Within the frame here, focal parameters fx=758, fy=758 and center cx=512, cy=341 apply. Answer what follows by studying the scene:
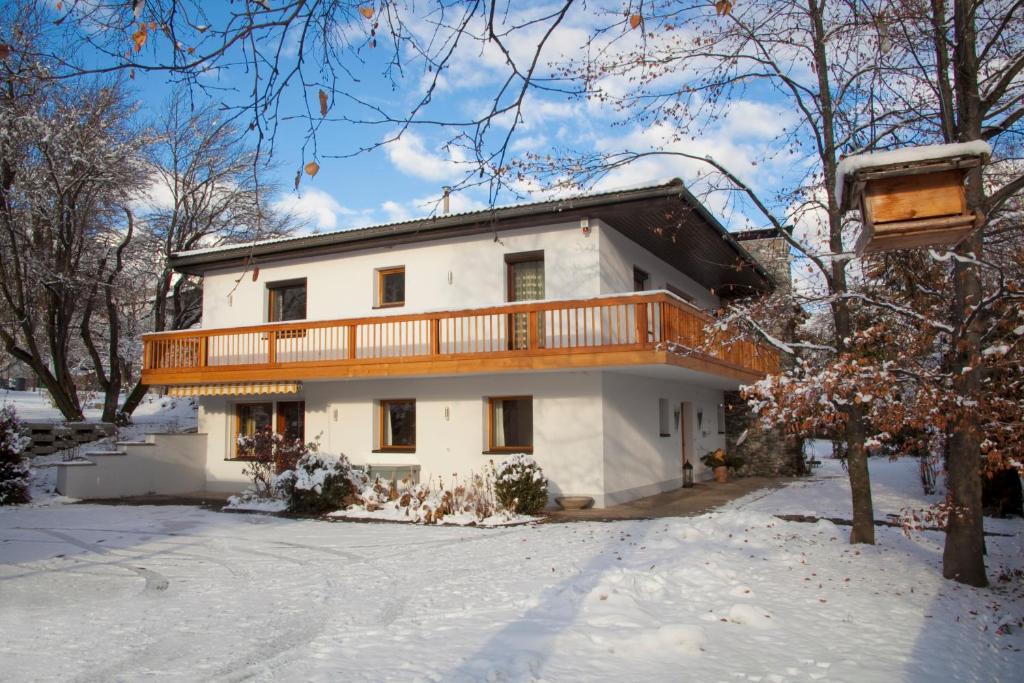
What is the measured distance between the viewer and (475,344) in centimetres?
1540

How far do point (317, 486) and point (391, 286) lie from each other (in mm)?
5501

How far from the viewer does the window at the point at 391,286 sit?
17797mm

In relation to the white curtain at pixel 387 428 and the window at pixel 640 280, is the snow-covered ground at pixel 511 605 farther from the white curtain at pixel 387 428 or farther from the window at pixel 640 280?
the window at pixel 640 280

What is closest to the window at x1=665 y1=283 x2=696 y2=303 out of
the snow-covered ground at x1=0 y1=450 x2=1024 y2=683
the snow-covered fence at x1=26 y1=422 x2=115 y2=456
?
the snow-covered ground at x1=0 y1=450 x2=1024 y2=683

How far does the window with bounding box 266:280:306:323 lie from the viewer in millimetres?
19344

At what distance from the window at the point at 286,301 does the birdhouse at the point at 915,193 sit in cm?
1674

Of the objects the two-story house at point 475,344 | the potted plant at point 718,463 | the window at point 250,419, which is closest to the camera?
the two-story house at point 475,344

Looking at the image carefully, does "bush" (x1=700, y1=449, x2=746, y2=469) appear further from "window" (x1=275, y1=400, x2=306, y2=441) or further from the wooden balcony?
"window" (x1=275, y1=400, x2=306, y2=441)

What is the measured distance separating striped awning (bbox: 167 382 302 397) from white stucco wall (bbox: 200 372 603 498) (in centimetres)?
109

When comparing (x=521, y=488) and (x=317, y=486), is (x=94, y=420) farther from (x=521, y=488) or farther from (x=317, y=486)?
(x=521, y=488)

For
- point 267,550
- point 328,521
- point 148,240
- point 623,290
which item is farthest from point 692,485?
point 148,240

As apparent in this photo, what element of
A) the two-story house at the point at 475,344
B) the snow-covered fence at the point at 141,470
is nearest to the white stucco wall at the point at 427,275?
the two-story house at the point at 475,344

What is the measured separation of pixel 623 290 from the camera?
1652cm

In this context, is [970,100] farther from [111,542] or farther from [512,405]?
[111,542]
